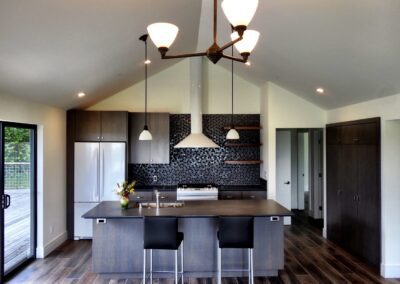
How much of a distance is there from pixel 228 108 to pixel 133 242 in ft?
11.8

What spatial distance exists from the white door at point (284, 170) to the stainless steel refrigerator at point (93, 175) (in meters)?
3.50

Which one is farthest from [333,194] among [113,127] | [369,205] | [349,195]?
[113,127]

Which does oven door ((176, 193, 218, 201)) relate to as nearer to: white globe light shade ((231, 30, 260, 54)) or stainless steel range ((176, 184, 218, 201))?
stainless steel range ((176, 184, 218, 201))

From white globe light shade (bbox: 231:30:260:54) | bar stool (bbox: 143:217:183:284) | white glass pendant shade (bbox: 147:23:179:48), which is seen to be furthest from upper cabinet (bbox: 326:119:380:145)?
white glass pendant shade (bbox: 147:23:179:48)

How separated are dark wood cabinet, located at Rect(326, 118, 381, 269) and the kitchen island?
135 centimetres

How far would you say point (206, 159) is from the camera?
262 inches

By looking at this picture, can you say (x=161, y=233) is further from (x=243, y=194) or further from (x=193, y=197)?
(x=243, y=194)

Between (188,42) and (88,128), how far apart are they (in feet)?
8.33

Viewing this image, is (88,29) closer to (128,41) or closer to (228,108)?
(128,41)

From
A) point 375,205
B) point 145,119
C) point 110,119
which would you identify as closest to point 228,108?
point 145,119

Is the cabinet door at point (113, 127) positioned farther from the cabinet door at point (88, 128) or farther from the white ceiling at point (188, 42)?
the white ceiling at point (188, 42)

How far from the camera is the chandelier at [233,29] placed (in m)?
1.76

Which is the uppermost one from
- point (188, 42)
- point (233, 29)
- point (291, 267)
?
point (188, 42)

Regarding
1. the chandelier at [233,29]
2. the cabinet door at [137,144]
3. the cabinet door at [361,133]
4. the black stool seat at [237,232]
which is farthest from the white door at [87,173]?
the cabinet door at [361,133]
